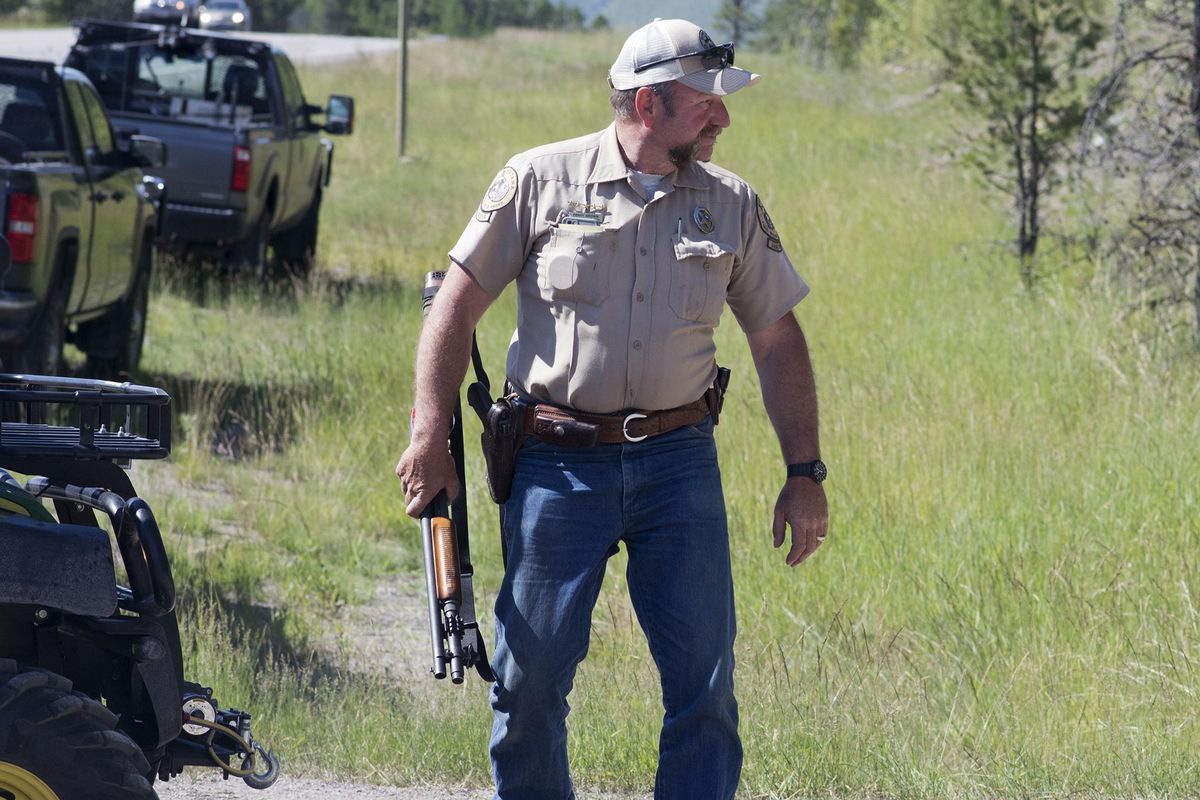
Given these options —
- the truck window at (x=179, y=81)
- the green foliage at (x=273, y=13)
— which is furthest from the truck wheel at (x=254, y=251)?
the green foliage at (x=273, y=13)

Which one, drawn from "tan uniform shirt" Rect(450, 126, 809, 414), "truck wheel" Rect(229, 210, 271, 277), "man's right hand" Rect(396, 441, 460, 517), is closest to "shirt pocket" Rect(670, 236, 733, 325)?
"tan uniform shirt" Rect(450, 126, 809, 414)

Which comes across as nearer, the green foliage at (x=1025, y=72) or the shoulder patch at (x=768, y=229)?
the shoulder patch at (x=768, y=229)

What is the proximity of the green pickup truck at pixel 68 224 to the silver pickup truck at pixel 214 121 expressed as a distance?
1490mm

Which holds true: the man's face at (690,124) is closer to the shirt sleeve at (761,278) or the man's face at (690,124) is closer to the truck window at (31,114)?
the shirt sleeve at (761,278)

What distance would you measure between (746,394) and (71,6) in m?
49.4

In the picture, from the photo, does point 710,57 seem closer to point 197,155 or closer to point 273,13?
point 197,155

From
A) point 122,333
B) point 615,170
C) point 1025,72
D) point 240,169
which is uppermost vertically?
point 1025,72

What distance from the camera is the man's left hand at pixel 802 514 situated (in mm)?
3539

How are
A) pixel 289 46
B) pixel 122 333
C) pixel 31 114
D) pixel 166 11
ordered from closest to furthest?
1. pixel 31 114
2. pixel 122 333
3. pixel 166 11
4. pixel 289 46

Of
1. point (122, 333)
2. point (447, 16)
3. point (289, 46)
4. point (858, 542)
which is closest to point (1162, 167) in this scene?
point (858, 542)

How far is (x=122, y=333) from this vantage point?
30.0 ft

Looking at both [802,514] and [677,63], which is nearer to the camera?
[677,63]

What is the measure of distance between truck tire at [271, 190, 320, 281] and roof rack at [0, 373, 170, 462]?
10.6 metres

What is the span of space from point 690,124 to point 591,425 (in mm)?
653
